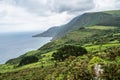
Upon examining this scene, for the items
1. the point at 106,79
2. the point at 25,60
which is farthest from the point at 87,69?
the point at 25,60

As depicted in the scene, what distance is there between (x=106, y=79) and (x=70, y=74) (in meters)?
5.61

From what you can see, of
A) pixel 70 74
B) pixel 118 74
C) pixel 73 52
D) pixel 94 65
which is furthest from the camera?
pixel 73 52

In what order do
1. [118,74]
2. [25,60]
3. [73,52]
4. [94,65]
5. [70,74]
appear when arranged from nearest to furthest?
[118,74] < [94,65] < [70,74] < [73,52] < [25,60]

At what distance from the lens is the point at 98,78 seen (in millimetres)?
29344

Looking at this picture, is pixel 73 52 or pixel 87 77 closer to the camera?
pixel 87 77

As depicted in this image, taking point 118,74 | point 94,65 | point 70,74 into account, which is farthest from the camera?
point 70,74

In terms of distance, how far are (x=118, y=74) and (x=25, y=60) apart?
119 metres

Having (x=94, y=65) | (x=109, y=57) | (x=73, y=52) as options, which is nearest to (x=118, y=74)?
(x=94, y=65)

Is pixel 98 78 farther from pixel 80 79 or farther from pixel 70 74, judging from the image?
pixel 70 74

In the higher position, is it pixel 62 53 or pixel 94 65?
pixel 94 65

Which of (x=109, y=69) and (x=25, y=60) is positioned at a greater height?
(x=109, y=69)

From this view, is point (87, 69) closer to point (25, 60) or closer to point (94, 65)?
point (94, 65)

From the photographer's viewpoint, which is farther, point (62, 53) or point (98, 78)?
point (62, 53)

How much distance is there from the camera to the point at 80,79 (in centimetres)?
3098
